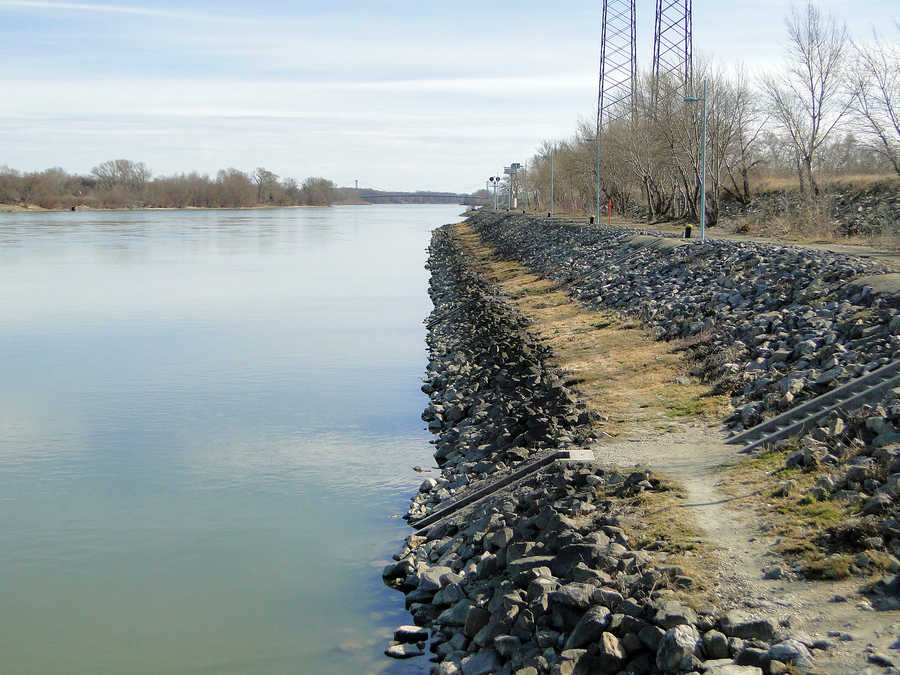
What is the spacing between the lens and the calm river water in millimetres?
8672

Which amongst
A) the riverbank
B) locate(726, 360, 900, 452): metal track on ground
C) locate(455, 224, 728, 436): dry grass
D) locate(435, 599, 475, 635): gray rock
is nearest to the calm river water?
locate(435, 599, 475, 635): gray rock

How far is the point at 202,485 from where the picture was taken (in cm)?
1291

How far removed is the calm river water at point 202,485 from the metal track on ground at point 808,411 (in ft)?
14.4

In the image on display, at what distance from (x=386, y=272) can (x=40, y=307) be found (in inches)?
863

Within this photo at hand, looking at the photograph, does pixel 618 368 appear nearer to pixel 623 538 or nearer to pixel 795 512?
pixel 795 512

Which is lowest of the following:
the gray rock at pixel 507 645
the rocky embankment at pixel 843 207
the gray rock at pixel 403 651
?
the gray rock at pixel 403 651

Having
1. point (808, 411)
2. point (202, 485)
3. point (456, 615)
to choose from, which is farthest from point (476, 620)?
point (202, 485)

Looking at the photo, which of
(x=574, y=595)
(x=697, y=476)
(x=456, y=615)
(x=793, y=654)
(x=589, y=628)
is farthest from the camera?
(x=697, y=476)

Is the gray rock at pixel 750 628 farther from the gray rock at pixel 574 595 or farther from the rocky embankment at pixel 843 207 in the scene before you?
the rocky embankment at pixel 843 207

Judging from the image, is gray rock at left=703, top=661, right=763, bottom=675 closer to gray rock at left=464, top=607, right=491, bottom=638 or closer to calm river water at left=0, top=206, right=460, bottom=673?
gray rock at left=464, top=607, right=491, bottom=638

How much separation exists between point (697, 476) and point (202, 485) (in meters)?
7.19

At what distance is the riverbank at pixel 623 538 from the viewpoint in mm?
6172

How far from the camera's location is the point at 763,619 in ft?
19.7

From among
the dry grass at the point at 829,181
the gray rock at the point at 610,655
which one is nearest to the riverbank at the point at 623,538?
the gray rock at the point at 610,655
